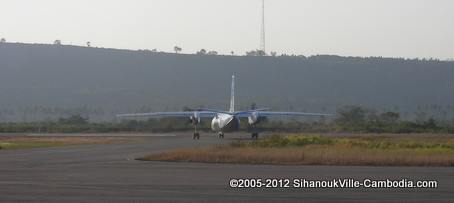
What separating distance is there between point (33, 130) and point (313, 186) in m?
73.9

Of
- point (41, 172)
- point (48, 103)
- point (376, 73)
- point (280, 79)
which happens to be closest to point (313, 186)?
point (41, 172)

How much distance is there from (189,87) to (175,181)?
15754 centimetres

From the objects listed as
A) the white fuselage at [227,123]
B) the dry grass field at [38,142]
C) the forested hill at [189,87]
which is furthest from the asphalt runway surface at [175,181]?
the forested hill at [189,87]

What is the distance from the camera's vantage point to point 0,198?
18.1m

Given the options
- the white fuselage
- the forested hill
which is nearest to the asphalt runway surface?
the white fuselage

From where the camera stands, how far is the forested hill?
540ft

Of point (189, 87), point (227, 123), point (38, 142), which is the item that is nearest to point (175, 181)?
point (38, 142)

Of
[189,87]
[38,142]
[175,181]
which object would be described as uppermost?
[189,87]

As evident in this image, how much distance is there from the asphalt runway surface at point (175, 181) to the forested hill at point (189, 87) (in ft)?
404

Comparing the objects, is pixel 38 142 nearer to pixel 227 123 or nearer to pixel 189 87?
pixel 227 123

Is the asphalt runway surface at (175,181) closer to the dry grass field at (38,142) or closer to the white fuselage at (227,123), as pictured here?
the dry grass field at (38,142)

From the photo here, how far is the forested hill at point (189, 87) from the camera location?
540 ft

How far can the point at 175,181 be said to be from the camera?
74.4 ft

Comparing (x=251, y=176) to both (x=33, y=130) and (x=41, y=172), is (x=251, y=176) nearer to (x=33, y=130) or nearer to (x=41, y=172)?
(x=41, y=172)
